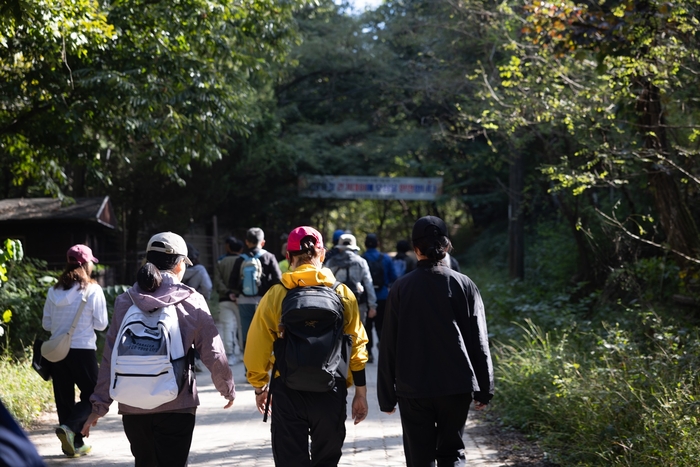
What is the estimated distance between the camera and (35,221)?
663 inches

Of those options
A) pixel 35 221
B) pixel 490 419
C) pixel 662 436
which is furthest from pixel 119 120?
pixel 662 436

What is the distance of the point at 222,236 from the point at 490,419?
735 inches

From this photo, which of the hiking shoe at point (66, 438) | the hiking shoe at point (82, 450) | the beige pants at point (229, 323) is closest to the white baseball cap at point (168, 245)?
the hiking shoe at point (66, 438)

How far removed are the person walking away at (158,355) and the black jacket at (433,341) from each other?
100cm

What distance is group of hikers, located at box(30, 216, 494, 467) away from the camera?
14.4ft

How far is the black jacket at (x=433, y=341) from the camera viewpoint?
4.69 metres

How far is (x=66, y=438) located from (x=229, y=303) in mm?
5070

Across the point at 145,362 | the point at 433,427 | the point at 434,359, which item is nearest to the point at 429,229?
the point at 434,359

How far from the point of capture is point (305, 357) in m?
4.38

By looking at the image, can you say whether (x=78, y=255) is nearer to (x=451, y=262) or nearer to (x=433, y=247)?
(x=433, y=247)

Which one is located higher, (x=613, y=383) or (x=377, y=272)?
(x=377, y=272)

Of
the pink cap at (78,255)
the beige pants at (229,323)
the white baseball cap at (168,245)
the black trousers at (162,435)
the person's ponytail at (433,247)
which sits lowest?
the beige pants at (229,323)

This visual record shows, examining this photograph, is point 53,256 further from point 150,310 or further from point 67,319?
point 150,310

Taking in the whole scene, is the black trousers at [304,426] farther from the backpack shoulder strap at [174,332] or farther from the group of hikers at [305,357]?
the backpack shoulder strap at [174,332]
